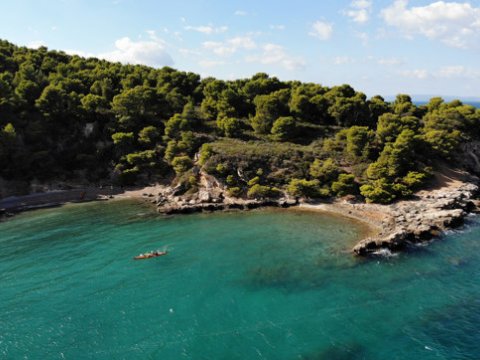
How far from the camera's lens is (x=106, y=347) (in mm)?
32938

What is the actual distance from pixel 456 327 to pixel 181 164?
2498 inches

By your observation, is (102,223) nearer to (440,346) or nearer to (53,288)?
(53,288)

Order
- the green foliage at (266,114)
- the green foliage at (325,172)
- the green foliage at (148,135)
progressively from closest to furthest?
the green foliage at (325,172) < the green foliage at (148,135) < the green foliage at (266,114)

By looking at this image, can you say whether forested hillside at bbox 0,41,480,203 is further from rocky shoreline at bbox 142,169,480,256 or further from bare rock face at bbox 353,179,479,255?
bare rock face at bbox 353,179,479,255

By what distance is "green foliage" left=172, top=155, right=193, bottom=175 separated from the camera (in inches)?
3319

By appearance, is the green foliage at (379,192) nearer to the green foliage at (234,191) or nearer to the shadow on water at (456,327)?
the green foliage at (234,191)

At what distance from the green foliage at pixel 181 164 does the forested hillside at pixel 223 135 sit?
255 mm

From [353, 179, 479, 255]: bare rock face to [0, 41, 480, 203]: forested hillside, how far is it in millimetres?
4040

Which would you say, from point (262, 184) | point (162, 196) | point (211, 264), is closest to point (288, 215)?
point (262, 184)

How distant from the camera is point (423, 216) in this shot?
60.8 meters

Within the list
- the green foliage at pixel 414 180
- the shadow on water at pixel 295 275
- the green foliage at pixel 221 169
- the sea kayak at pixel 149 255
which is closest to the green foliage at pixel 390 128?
the green foliage at pixel 414 180

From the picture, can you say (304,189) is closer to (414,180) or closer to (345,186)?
(345,186)

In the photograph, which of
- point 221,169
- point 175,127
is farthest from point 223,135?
point 221,169

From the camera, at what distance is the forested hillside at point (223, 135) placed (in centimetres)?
7819
